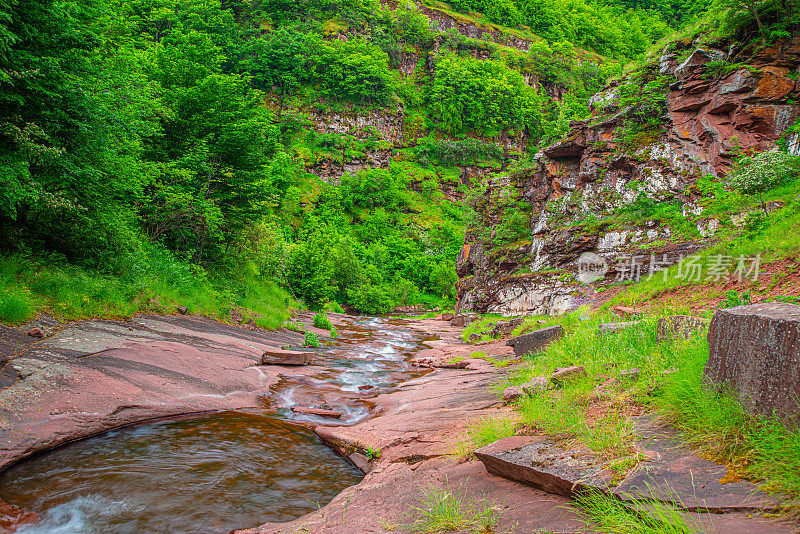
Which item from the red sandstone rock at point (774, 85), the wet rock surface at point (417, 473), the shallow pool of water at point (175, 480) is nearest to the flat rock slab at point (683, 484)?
the wet rock surface at point (417, 473)

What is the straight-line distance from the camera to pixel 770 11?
62.1 feet

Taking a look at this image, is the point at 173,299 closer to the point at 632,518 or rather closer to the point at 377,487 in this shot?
the point at 377,487

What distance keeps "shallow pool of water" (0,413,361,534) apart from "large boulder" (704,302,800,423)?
4134mm

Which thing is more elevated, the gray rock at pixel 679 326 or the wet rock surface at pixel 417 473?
the gray rock at pixel 679 326

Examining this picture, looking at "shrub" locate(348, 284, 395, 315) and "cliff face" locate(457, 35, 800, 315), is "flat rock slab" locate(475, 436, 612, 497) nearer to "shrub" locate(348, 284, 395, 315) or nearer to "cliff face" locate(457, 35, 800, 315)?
"cliff face" locate(457, 35, 800, 315)

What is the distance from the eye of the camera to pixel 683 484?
107 inches

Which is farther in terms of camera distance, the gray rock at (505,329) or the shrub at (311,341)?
the gray rock at (505,329)

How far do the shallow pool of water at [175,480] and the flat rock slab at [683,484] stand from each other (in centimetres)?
339

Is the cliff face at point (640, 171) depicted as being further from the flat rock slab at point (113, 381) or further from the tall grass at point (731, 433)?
the flat rock slab at point (113, 381)

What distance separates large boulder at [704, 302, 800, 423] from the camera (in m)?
2.66

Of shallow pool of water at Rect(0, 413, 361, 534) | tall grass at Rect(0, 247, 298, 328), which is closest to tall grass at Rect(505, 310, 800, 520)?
shallow pool of water at Rect(0, 413, 361, 534)

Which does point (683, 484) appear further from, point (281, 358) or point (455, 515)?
point (281, 358)

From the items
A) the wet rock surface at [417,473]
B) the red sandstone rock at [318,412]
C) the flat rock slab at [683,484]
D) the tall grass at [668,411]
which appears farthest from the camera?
the red sandstone rock at [318,412]

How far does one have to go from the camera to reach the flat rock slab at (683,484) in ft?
7.95
